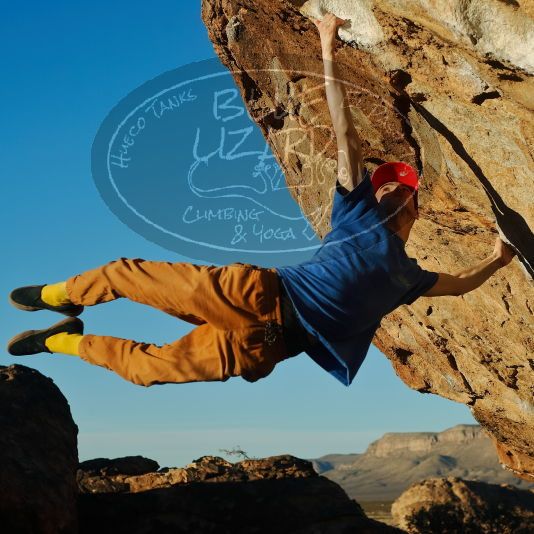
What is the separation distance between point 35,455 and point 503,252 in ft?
15.9

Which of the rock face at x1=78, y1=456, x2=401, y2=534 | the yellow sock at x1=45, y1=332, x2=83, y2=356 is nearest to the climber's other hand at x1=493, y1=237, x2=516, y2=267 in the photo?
the rock face at x1=78, y1=456, x2=401, y2=534

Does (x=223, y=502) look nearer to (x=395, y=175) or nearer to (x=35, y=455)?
(x=35, y=455)

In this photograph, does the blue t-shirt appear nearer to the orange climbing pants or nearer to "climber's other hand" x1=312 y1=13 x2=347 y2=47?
the orange climbing pants

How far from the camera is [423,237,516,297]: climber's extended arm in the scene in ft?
20.8

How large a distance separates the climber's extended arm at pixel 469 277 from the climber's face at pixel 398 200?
2.09ft

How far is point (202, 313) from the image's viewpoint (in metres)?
5.45

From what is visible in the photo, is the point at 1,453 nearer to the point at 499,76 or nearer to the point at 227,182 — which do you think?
the point at 227,182

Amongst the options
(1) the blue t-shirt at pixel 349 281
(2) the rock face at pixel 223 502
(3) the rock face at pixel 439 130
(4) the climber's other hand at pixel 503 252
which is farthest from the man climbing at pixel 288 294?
(2) the rock face at pixel 223 502

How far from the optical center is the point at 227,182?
19.5ft

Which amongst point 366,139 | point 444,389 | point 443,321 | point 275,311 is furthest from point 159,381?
point 444,389

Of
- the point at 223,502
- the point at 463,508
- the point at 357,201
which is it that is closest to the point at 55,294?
the point at 357,201

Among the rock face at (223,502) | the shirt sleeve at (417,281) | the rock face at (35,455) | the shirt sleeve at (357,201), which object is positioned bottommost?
the rock face at (223,502)

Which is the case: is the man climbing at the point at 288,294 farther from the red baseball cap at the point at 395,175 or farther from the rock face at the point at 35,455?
the rock face at the point at 35,455

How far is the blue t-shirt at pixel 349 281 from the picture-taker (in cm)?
545
